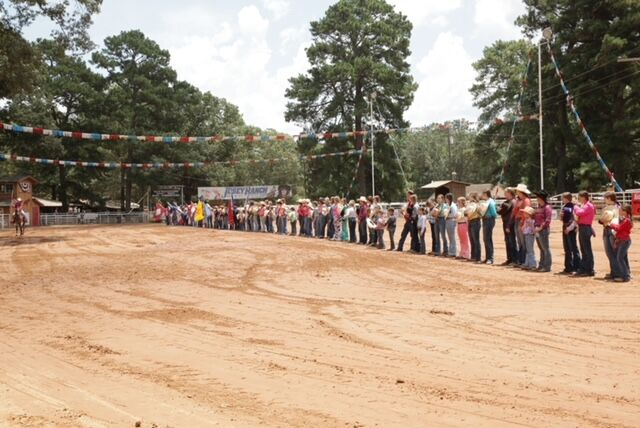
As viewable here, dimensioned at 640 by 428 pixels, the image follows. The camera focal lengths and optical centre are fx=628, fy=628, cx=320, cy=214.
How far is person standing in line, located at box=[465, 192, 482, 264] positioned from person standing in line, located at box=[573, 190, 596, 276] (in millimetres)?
3609

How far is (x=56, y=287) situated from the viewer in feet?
44.6

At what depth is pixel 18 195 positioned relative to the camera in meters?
55.0

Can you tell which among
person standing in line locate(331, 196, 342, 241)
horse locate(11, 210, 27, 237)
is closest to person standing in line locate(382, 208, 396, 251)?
person standing in line locate(331, 196, 342, 241)

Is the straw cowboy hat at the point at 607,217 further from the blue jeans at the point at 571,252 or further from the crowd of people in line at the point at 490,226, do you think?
the blue jeans at the point at 571,252

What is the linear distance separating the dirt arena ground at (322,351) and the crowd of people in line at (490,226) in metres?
1.08

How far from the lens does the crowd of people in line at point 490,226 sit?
13141mm

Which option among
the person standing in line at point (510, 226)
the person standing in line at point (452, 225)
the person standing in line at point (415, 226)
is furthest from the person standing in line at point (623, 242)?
the person standing in line at point (415, 226)

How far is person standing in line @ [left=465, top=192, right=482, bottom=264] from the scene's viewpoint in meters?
17.4

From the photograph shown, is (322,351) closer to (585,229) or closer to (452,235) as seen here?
(585,229)

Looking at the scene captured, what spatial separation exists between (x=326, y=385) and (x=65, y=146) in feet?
194

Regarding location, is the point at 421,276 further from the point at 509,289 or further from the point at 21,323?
the point at 21,323

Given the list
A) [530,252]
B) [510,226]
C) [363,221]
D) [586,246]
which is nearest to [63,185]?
[363,221]

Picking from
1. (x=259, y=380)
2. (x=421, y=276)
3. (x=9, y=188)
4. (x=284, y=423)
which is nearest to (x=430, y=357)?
(x=259, y=380)

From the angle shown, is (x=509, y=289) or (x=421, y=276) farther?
(x=421, y=276)
